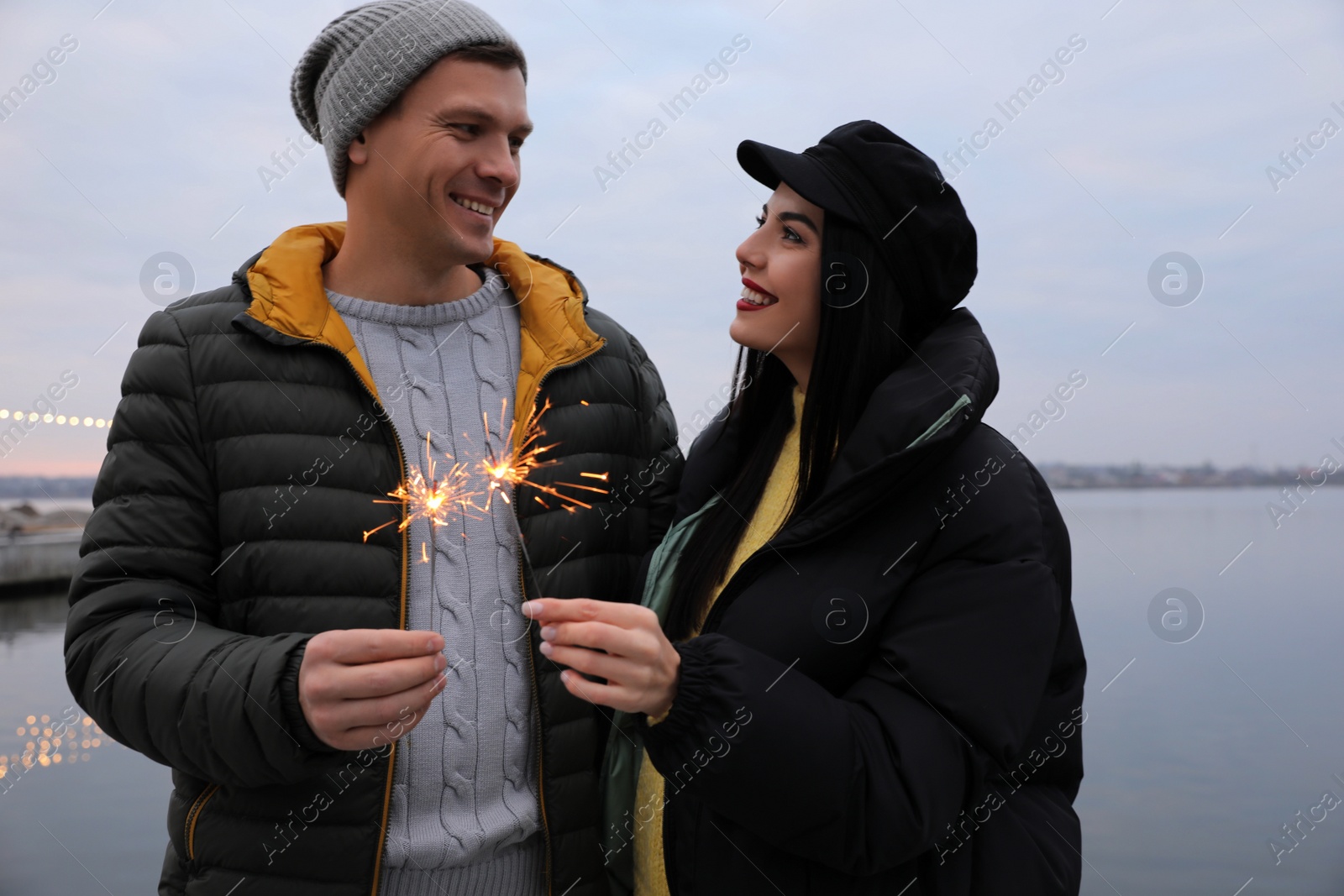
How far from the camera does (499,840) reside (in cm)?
182

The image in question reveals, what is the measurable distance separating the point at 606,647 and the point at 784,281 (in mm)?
925

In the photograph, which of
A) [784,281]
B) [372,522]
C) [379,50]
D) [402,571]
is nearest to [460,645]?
[402,571]

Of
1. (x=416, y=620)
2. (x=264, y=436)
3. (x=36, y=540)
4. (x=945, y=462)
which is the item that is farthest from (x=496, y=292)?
(x=36, y=540)

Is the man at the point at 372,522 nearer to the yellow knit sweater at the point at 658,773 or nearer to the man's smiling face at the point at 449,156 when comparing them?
the man's smiling face at the point at 449,156

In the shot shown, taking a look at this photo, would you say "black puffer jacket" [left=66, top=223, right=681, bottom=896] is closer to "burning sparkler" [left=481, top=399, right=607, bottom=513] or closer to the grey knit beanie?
"burning sparkler" [left=481, top=399, right=607, bottom=513]

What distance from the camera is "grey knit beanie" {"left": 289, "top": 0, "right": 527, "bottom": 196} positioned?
195 centimetres

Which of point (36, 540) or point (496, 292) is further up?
point (36, 540)

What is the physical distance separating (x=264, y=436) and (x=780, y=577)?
1.09 meters

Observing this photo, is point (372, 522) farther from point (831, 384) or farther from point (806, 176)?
point (806, 176)

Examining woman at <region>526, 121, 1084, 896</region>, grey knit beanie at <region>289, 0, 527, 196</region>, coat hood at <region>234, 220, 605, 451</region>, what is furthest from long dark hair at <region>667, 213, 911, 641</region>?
grey knit beanie at <region>289, 0, 527, 196</region>

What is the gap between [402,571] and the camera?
182 cm

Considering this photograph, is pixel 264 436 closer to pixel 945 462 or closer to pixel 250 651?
pixel 250 651

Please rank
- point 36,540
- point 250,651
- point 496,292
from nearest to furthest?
point 250,651 < point 496,292 < point 36,540

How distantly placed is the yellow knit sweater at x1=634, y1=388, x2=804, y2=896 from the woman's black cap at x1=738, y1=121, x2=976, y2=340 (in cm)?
43
